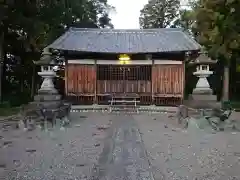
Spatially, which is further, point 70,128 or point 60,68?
point 60,68

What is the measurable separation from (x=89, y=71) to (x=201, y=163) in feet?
38.2

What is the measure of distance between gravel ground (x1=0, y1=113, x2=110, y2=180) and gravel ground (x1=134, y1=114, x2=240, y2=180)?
3.69ft

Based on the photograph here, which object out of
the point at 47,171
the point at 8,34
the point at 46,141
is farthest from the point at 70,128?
the point at 8,34

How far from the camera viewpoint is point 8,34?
19031 mm

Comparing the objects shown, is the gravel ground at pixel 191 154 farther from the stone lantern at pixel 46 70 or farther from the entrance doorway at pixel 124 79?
the entrance doorway at pixel 124 79

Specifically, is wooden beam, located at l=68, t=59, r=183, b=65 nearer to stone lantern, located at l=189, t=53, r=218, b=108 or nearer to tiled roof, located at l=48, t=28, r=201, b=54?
tiled roof, located at l=48, t=28, r=201, b=54

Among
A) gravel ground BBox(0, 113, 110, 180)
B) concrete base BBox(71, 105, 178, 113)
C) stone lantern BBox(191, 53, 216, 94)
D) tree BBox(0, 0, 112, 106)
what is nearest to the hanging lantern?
concrete base BBox(71, 105, 178, 113)

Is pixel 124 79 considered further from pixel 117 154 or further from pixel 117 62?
pixel 117 154

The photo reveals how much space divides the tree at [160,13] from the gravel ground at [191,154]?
27.0m

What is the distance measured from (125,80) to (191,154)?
1093 centimetres

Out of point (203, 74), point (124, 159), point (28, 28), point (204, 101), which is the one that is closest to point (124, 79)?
point (28, 28)

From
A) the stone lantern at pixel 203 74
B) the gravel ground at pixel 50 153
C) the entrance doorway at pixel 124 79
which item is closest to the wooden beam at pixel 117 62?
the entrance doorway at pixel 124 79

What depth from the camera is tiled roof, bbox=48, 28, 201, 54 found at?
16.4 m

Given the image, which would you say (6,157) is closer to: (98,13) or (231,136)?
(231,136)
